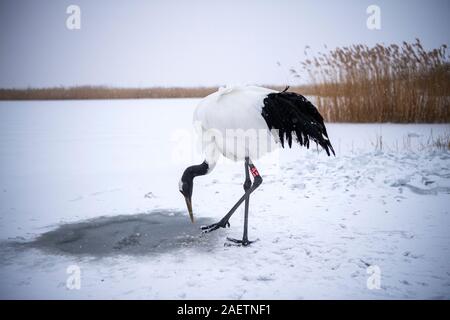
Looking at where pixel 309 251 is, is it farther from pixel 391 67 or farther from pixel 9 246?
pixel 391 67

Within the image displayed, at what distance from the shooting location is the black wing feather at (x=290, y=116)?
3.98 meters

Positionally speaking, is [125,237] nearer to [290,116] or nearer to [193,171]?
[193,171]

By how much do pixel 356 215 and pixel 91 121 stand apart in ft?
41.0

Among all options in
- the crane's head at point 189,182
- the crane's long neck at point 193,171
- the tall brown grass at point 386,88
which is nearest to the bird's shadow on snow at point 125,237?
the crane's head at point 189,182

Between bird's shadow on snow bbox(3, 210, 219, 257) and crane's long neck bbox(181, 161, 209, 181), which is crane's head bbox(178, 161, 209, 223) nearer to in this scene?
crane's long neck bbox(181, 161, 209, 181)

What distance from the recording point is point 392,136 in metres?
9.31

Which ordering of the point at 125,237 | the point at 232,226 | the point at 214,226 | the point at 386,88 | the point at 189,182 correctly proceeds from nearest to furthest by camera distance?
the point at 125,237 → the point at 189,182 → the point at 214,226 → the point at 232,226 → the point at 386,88

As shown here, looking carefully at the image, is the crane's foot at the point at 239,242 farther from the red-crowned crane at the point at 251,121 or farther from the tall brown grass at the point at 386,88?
the tall brown grass at the point at 386,88

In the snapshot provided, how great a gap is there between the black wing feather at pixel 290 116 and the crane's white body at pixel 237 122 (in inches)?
3.5

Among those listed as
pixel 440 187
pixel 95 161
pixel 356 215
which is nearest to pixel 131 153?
pixel 95 161

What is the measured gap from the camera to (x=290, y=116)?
400 centimetres

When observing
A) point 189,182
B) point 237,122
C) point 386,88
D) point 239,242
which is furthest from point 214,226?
point 386,88

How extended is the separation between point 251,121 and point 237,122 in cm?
15
